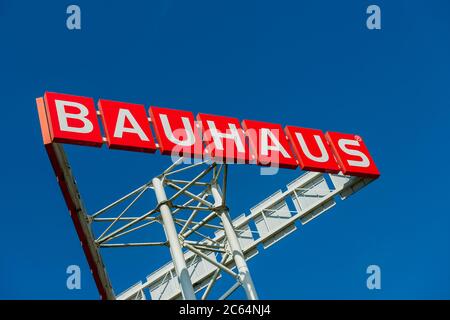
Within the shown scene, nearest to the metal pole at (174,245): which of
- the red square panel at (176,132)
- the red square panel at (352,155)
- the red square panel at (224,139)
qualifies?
the red square panel at (176,132)

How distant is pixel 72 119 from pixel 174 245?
15.2ft

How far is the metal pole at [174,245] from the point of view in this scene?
18.5 m

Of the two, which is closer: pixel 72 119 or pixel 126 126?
pixel 72 119

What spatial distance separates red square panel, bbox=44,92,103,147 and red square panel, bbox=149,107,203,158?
184 cm

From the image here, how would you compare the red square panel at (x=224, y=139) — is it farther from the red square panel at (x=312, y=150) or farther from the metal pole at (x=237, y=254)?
the red square panel at (x=312, y=150)

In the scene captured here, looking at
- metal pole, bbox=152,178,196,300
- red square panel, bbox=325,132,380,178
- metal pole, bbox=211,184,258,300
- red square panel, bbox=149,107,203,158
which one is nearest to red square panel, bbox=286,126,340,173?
red square panel, bbox=325,132,380,178

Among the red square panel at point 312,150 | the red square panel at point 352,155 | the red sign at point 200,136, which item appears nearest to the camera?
the red sign at point 200,136

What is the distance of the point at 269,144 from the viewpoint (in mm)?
22141

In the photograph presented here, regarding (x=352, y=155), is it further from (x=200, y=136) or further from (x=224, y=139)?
(x=200, y=136)

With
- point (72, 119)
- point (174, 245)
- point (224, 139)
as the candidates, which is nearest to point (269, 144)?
point (224, 139)
